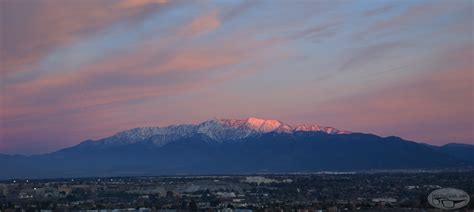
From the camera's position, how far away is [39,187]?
13875 centimetres

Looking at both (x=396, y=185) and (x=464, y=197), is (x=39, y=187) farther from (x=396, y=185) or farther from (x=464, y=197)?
(x=464, y=197)

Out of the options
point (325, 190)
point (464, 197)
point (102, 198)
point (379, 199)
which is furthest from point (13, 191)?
point (464, 197)

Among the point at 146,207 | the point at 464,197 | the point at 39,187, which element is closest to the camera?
the point at 464,197

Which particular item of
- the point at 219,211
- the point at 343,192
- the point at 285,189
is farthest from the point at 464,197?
the point at 285,189

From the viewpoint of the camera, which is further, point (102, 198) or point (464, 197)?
point (102, 198)

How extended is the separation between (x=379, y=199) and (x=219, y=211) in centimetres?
2648

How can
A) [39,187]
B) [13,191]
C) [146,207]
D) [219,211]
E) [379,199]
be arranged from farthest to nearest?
[39,187]
[13,191]
[379,199]
[146,207]
[219,211]

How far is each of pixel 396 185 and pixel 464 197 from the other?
70278 mm

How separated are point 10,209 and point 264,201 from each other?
3343 centimetres

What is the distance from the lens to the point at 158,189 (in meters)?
134

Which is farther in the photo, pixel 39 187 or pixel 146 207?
pixel 39 187

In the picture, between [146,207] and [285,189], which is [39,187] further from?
[146,207]

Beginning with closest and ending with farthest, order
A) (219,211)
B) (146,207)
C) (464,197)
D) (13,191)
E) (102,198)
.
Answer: (464,197)
(219,211)
(146,207)
(102,198)
(13,191)

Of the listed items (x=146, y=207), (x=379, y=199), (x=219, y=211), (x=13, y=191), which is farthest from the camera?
(x=13, y=191)
